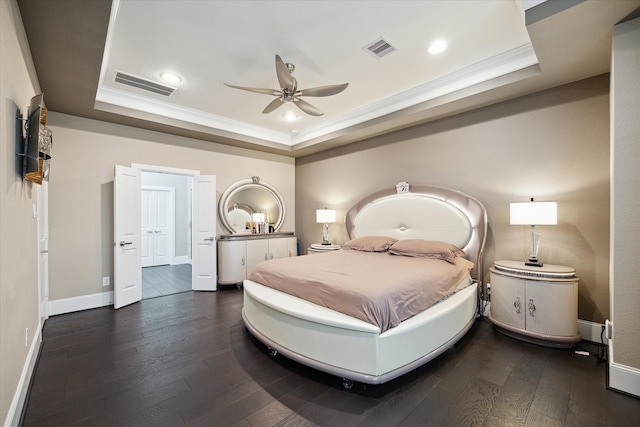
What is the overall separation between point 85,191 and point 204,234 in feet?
5.71

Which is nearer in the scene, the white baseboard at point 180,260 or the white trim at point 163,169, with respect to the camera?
the white trim at point 163,169

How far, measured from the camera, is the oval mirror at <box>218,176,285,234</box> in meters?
5.29

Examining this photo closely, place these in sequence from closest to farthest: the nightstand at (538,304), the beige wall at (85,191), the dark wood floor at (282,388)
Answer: the dark wood floor at (282,388), the nightstand at (538,304), the beige wall at (85,191)

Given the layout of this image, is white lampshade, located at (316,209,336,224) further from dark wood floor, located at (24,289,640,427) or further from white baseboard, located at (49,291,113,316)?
white baseboard, located at (49,291,113,316)

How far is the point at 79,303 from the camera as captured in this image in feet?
12.3

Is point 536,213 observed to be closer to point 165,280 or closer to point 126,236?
point 126,236

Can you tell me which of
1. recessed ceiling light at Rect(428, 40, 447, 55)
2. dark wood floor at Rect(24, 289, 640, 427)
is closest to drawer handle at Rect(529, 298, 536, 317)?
dark wood floor at Rect(24, 289, 640, 427)

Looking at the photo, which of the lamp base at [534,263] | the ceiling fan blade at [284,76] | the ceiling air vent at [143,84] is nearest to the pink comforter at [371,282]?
the lamp base at [534,263]

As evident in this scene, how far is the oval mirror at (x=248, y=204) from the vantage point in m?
5.29

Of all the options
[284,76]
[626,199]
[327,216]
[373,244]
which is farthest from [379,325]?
[327,216]

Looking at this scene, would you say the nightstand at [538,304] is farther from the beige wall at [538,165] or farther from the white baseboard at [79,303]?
the white baseboard at [79,303]

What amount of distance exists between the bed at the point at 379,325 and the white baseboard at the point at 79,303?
246cm

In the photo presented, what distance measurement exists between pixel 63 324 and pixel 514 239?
545cm

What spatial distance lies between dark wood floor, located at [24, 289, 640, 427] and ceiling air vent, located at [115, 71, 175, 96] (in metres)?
2.96
